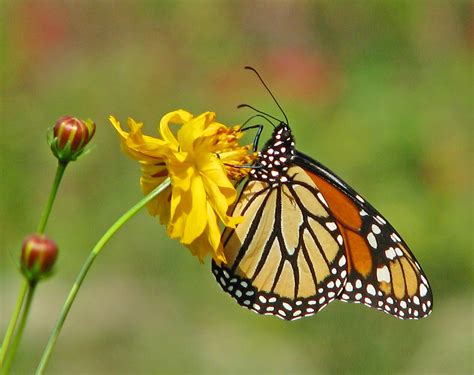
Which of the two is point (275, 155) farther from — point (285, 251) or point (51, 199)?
point (51, 199)

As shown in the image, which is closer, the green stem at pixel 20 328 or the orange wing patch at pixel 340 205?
the green stem at pixel 20 328

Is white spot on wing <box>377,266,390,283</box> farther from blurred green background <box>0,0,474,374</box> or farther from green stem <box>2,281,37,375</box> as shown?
blurred green background <box>0,0,474,374</box>

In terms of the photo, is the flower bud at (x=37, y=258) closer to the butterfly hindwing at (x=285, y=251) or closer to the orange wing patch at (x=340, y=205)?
the butterfly hindwing at (x=285, y=251)

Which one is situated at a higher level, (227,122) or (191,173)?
(227,122)

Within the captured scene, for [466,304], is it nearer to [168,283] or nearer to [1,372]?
[168,283]

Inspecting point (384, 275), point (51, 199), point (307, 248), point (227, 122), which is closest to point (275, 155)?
point (307, 248)

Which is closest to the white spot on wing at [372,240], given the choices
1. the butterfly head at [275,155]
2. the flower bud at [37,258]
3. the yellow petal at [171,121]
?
the butterfly head at [275,155]
